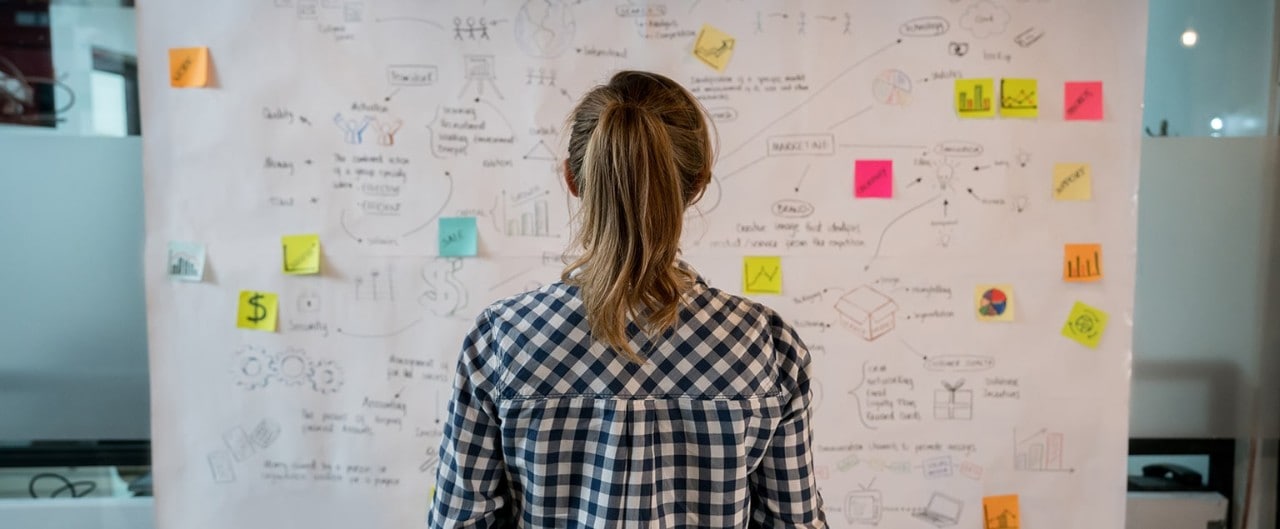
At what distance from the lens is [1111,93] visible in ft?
5.59

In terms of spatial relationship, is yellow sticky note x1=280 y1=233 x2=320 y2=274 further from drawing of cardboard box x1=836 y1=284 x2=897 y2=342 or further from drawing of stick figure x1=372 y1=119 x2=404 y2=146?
drawing of cardboard box x1=836 y1=284 x2=897 y2=342

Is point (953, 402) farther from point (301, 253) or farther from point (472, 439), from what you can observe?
point (301, 253)

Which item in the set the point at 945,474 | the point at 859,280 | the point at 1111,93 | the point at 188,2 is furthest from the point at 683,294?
the point at 188,2

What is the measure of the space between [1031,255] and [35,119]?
225cm

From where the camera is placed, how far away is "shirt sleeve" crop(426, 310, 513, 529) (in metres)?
1.00

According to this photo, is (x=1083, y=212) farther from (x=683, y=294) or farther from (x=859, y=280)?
(x=683, y=294)

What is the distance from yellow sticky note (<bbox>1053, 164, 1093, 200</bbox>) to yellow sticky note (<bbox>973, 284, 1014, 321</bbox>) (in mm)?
228

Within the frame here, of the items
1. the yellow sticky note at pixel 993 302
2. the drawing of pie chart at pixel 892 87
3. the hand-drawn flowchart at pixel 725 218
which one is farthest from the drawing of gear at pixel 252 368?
the yellow sticky note at pixel 993 302

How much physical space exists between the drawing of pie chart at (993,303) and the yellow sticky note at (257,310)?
1543 millimetres

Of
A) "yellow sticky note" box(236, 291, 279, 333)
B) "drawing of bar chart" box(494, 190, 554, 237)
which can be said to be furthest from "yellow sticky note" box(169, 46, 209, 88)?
"drawing of bar chart" box(494, 190, 554, 237)

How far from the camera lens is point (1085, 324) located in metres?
1.74

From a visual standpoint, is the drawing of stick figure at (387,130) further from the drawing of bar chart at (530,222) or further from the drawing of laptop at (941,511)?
the drawing of laptop at (941,511)

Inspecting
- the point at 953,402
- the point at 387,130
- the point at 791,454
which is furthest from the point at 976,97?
the point at 387,130

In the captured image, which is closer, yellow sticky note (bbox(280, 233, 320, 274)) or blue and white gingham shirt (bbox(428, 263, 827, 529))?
blue and white gingham shirt (bbox(428, 263, 827, 529))
